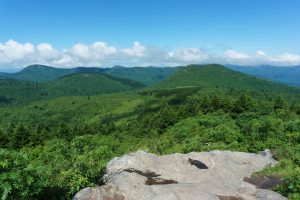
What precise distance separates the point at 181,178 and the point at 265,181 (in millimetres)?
5869

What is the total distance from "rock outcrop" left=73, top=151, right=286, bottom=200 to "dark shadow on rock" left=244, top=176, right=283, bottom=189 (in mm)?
549

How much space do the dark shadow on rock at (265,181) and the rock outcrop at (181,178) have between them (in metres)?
0.55

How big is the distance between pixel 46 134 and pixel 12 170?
89.4m

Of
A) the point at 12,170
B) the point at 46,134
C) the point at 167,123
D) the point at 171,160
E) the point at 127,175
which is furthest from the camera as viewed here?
the point at 46,134

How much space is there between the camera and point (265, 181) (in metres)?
23.8

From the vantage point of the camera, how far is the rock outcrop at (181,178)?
758 inches

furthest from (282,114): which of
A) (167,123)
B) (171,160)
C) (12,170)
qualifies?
(12,170)

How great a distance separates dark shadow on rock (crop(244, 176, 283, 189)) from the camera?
2305cm

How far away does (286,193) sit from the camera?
2123 cm

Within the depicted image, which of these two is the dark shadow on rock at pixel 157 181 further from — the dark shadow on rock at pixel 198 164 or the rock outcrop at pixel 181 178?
the dark shadow on rock at pixel 198 164

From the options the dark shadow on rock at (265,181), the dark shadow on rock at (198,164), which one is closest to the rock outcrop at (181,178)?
the dark shadow on rock at (198,164)

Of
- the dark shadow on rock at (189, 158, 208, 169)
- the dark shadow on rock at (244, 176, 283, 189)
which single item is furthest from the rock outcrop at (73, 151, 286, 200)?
the dark shadow on rock at (244, 176, 283, 189)

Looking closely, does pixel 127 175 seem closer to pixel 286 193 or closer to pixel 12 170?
pixel 12 170

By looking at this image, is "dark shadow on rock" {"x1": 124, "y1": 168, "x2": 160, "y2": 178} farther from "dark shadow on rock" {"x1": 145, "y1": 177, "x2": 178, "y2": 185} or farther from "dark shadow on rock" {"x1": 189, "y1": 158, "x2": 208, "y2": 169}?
"dark shadow on rock" {"x1": 189, "y1": 158, "x2": 208, "y2": 169}
